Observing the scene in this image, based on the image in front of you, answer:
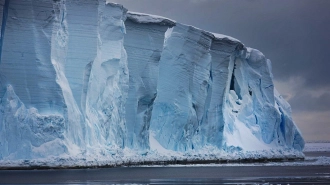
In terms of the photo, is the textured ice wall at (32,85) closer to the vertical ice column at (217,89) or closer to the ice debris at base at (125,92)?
the ice debris at base at (125,92)

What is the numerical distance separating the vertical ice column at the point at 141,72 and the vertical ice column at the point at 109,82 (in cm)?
105

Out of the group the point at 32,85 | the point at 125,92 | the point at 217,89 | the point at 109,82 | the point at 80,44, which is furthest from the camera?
the point at 217,89

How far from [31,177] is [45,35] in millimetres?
5070

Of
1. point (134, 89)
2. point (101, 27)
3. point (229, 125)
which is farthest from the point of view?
point (229, 125)

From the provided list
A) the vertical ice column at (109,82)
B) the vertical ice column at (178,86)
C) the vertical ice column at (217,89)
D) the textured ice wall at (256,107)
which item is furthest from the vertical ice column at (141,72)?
the textured ice wall at (256,107)

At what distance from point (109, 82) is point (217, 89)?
25.8 ft

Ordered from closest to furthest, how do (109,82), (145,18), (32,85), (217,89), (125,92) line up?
(32,85) < (109,82) < (125,92) < (145,18) < (217,89)

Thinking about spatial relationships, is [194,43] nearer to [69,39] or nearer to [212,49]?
[212,49]

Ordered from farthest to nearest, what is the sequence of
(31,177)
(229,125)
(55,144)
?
(229,125), (55,144), (31,177)

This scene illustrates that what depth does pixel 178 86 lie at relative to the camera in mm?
28750

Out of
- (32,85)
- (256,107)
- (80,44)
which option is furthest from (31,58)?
(256,107)

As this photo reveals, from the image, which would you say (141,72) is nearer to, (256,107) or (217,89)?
(217,89)

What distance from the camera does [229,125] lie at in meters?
33.1

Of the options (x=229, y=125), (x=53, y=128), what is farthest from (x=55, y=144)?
(x=229, y=125)
